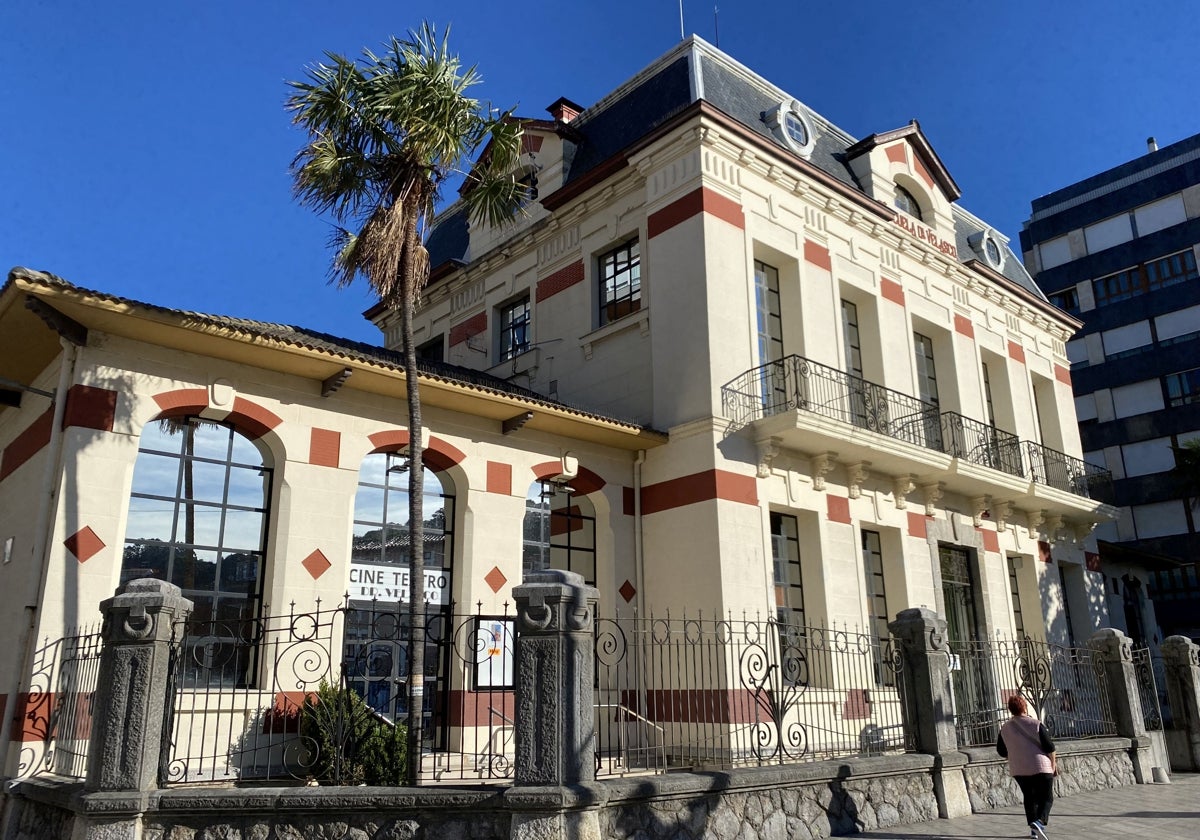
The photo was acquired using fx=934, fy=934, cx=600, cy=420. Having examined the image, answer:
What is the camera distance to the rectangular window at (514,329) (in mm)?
18531

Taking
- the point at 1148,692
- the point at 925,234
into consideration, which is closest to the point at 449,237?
the point at 925,234

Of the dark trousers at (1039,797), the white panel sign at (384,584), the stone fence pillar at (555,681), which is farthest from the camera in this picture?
the white panel sign at (384,584)

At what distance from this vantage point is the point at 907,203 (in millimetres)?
19859

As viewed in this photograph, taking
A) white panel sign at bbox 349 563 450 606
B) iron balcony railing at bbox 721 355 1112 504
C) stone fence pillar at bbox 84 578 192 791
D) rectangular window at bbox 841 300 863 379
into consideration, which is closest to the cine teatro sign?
rectangular window at bbox 841 300 863 379

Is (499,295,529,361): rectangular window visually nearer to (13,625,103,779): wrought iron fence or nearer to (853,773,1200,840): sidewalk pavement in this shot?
(13,625,103,779): wrought iron fence

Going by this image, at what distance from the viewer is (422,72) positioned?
10.5 meters

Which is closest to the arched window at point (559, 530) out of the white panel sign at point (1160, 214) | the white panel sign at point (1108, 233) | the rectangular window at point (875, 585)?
the rectangular window at point (875, 585)

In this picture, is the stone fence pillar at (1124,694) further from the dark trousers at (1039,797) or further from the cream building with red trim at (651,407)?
the dark trousers at (1039,797)

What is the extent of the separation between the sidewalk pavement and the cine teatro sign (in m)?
11.0

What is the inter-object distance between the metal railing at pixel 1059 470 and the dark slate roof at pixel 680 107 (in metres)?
7.31

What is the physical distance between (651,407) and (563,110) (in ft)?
25.6

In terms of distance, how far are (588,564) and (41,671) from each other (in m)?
7.67

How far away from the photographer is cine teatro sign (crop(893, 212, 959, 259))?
1894 centimetres

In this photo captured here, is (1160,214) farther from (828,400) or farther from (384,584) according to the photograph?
(384,584)
